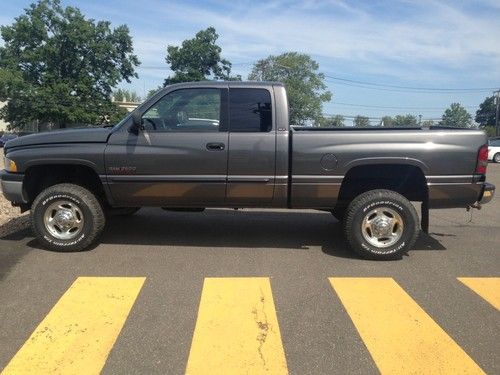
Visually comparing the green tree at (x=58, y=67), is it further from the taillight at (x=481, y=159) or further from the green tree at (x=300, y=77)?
the taillight at (x=481, y=159)

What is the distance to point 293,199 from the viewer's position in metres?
5.81

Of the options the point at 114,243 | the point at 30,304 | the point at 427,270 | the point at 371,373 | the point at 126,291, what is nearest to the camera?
the point at 371,373

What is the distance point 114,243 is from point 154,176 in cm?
119

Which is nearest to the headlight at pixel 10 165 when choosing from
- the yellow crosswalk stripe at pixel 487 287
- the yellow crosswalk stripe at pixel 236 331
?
the yellow crosswalk stripe at pixel 236 331

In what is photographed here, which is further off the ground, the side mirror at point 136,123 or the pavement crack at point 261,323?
the side mirror at point 136,123

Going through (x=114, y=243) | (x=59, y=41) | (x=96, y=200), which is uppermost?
(x=59, y=41)

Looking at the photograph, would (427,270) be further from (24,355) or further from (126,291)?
(24,355)

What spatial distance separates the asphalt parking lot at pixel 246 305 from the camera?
11.4ft

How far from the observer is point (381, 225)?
574 centimetres

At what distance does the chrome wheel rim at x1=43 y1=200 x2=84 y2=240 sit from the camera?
5887 millimetres

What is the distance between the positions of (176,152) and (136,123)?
0.55 meters

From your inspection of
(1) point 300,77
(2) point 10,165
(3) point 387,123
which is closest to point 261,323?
(2) point 10,165

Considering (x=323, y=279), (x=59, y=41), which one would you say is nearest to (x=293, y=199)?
(x=323, y=279)

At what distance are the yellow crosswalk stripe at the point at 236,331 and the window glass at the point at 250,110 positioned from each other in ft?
5.71
